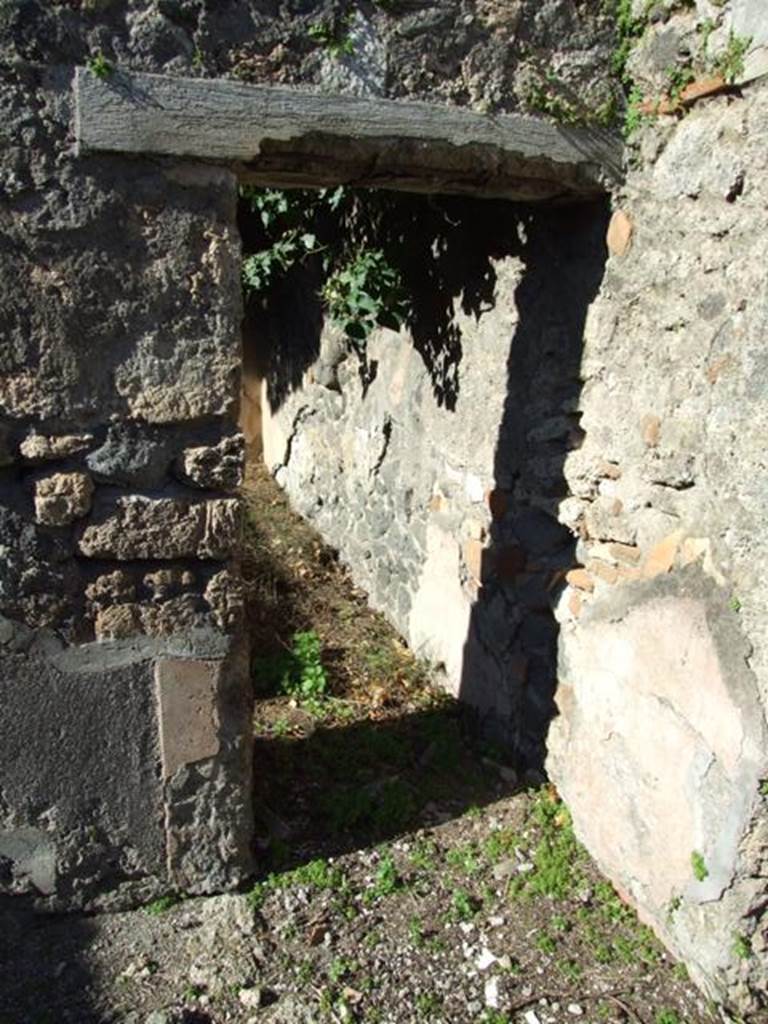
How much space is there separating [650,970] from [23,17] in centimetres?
278

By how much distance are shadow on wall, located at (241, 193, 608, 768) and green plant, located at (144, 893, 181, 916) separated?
1.29m

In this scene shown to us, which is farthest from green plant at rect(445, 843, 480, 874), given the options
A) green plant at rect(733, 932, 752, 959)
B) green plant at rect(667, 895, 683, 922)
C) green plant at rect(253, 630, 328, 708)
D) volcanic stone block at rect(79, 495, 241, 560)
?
volcanic stone block at rect(79, 495, 241, 560)

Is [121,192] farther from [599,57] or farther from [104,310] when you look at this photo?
[599,57]

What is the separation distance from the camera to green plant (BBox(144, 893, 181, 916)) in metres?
2.78

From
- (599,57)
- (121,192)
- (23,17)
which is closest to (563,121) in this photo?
(599,57)

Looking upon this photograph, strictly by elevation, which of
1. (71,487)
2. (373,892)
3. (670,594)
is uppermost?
(71,487)

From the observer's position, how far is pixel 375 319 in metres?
→ 4.13

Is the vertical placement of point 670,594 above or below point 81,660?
above

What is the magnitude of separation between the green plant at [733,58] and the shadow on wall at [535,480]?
1.75ft

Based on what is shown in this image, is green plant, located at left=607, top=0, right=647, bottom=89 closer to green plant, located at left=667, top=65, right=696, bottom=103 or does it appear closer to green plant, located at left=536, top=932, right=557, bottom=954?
green plant, located at left=667, top=65, right=696, bottom=103

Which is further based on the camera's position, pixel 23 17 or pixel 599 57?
pixel 599 57

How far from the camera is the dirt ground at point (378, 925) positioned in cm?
256

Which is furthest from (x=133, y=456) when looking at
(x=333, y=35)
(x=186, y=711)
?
(x=333, y=35)

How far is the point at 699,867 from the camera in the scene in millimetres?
2570
